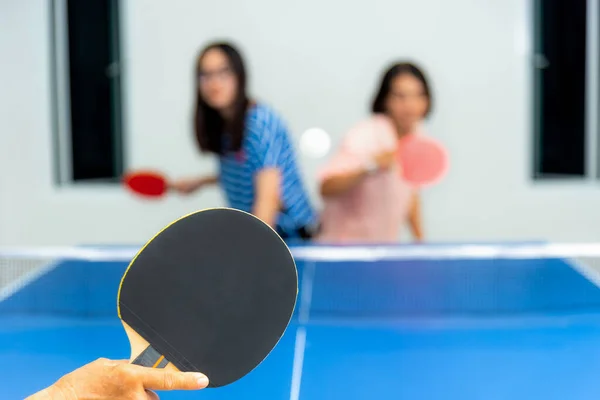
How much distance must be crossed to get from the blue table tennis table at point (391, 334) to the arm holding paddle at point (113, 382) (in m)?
0.50

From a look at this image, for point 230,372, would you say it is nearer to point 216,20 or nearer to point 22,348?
point 22,348

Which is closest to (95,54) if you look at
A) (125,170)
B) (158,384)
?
(125,170)

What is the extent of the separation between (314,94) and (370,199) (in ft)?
5.14

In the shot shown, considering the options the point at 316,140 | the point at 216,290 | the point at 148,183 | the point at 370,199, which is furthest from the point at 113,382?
the point at 316,140

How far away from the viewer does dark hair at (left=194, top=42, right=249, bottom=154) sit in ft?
8.66

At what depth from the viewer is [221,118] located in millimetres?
2809

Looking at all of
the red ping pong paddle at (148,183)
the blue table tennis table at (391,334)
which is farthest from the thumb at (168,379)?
the red ping pong paddle at (148,183)

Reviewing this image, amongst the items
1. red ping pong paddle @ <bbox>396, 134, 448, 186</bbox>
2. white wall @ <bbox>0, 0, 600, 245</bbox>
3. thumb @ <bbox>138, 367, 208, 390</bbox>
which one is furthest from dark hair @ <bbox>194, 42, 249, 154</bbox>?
thumb @ <bbox>138, 367, 208, 390</bbox>

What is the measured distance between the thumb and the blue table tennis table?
1.64 ft

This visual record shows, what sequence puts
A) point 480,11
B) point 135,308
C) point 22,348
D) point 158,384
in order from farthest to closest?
point 480,11 < point 22,348 < point 135,308 < point 158,384

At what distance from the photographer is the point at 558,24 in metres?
4.47

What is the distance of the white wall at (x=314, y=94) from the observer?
4.33 m

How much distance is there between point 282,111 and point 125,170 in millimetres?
1199

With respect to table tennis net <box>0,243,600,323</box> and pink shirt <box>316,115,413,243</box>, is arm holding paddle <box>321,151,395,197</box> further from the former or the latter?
table tennis net <box>0,243,600,323</box>
